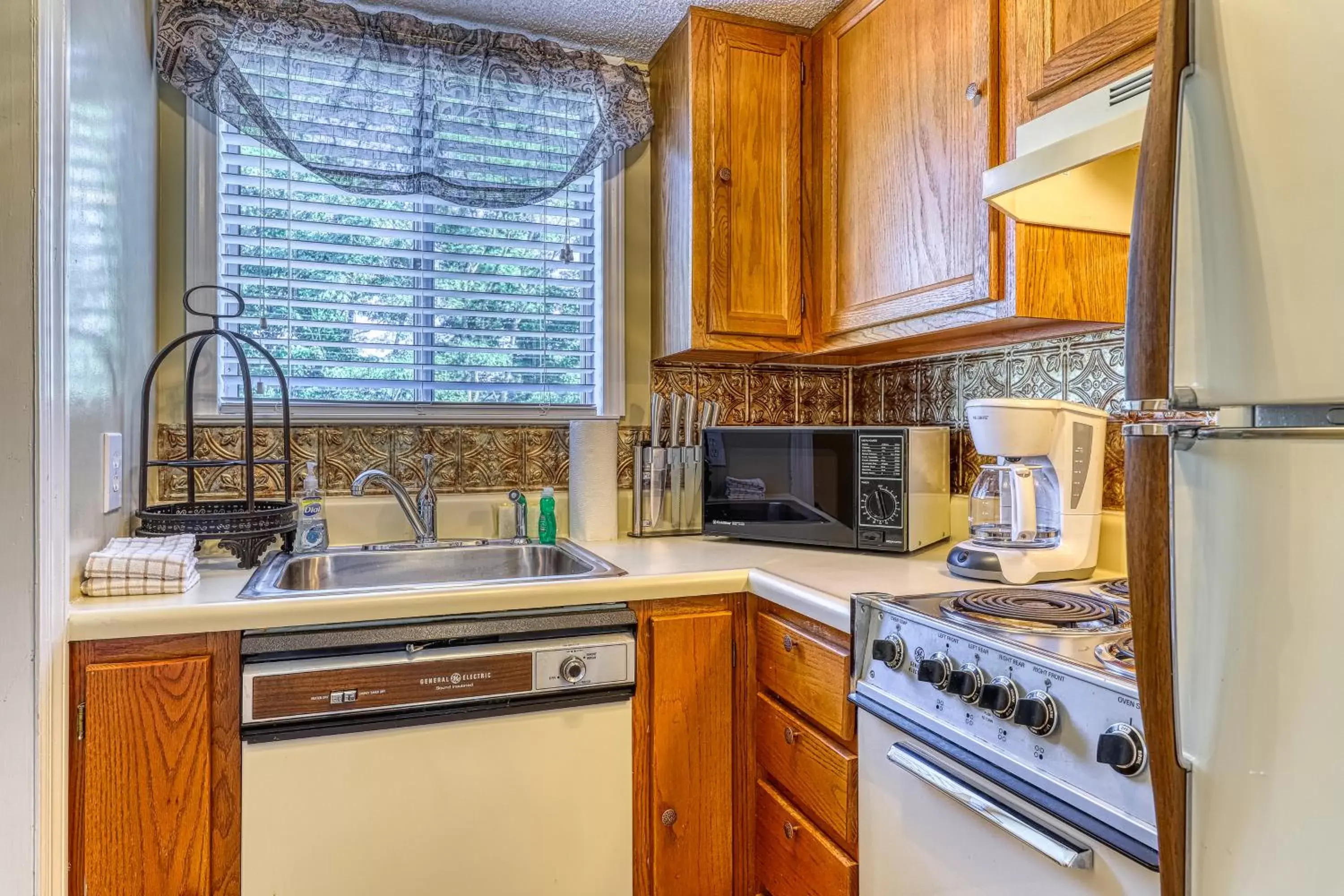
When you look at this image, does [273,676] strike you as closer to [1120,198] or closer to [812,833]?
[812,833]

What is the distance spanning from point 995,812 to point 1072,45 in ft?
3.83

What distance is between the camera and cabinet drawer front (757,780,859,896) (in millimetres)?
1303

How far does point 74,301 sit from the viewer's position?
4.06ft

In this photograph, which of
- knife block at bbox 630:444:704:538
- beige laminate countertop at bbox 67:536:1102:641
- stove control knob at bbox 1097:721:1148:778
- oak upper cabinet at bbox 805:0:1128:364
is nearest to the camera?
stove control knob at bbox 1097:721:1148:778

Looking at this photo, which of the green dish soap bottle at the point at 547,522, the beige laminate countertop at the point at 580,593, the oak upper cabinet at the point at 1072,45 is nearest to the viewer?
the oak upper cabinet at the point at 1072,45

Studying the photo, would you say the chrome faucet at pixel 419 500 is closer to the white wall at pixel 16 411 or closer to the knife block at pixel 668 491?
the knife block at pixel 668 491

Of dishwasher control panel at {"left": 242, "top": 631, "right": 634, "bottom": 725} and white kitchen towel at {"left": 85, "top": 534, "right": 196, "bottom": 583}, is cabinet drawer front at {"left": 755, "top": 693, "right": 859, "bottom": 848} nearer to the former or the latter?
dishwasher control panel at {"left": 242, "top": 631, "right": 634, "bottom": 725}

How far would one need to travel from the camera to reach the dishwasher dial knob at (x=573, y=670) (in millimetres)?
1473

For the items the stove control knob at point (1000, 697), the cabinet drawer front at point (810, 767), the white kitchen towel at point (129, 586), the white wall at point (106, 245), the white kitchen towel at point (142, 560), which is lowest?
the cabinet drawer front at point (810, 767)

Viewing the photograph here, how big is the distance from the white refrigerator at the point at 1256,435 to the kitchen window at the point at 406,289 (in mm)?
1745

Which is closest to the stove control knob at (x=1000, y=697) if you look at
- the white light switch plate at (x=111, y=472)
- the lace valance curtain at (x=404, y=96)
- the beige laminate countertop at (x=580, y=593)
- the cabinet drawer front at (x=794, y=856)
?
the beige laminate countertop at (x=580, y=593)

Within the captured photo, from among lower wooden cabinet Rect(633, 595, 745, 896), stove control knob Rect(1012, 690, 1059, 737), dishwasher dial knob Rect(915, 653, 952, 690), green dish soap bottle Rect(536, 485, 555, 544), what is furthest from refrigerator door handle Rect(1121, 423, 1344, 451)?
green dish soap bottle Rect(536, 485, 555, 544)

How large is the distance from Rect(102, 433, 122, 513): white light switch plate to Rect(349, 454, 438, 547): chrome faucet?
47 cm

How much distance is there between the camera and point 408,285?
2.06 meters
